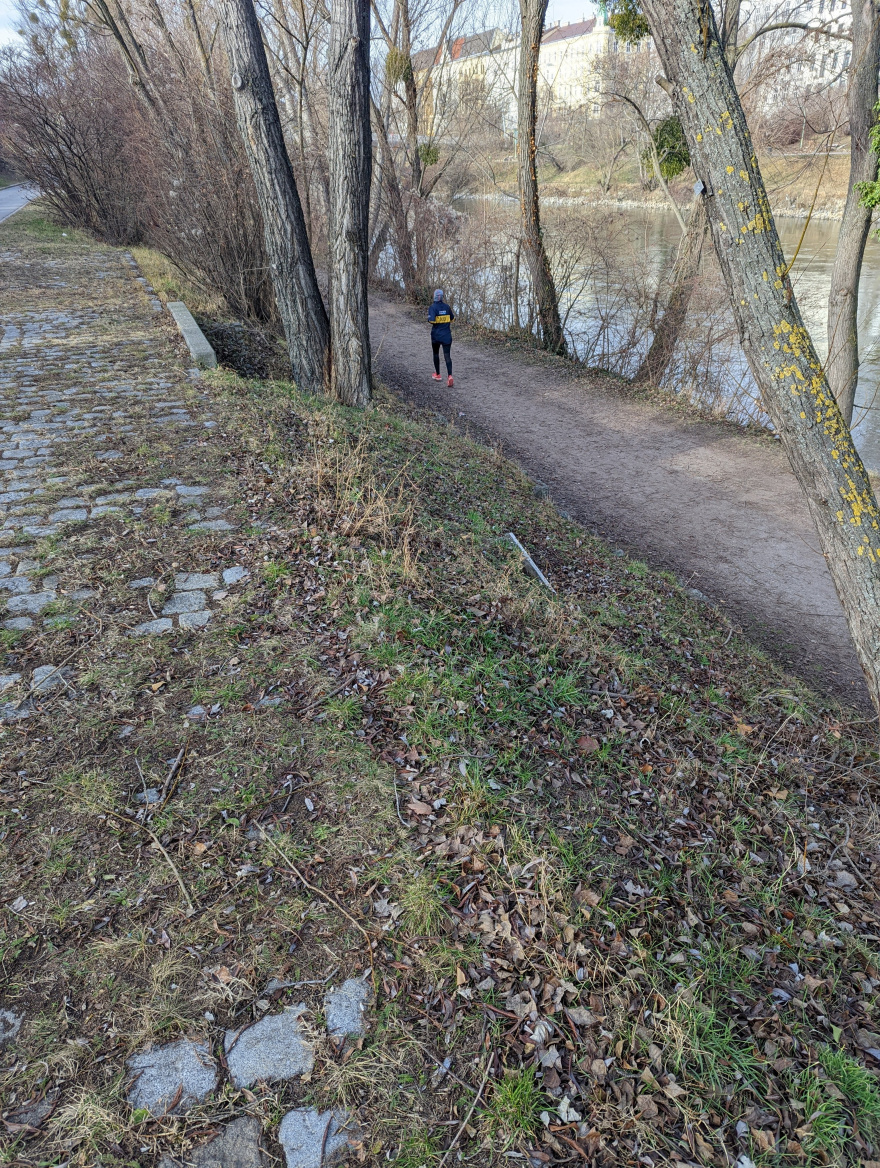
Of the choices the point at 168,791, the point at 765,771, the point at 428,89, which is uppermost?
the point at 428,89

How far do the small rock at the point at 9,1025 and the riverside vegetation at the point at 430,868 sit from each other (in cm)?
6

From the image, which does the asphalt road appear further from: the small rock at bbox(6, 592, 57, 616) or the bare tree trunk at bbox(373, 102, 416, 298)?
the small rock at bbox(6, 592, 57, 616)

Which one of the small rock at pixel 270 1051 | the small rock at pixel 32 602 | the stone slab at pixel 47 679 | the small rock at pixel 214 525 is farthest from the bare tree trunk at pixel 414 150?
the small rock at pixel 270 1051

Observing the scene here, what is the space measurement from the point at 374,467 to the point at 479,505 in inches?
54.1

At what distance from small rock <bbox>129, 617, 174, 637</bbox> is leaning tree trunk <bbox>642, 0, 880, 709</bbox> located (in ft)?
12.5

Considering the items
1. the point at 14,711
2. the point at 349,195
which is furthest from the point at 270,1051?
the point at 349,195

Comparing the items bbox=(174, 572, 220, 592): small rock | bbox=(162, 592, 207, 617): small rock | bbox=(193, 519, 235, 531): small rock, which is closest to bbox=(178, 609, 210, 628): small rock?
bbox=(162, 592, 207, 617): small rock

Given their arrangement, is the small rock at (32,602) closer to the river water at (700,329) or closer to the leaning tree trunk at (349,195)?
the leaning tree trunk at (349,195)

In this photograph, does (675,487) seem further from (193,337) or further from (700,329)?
(193,337)

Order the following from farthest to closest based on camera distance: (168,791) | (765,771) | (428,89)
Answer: (428,89) < (765,771) < (168,791)

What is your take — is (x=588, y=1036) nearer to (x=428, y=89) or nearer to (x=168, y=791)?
(x=168, y=791)

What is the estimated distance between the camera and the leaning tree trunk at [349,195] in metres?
7.69

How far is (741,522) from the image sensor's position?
9.13m

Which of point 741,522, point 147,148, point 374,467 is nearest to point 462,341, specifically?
point 147,148
